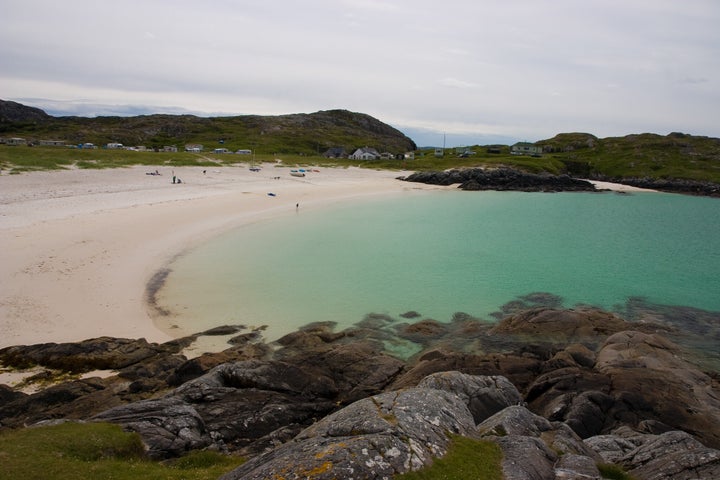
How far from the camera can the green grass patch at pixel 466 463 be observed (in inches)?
344

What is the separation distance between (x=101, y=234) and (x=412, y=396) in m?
35.8

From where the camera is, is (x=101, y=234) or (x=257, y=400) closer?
(x=257, y=400)

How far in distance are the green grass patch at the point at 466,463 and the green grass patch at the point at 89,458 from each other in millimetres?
5068

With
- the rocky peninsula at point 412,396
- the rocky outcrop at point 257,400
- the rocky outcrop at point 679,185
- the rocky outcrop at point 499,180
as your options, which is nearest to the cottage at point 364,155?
the rocky outcrop at point 499,180

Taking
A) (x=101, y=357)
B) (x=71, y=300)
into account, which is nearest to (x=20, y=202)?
(x=71, y=300)

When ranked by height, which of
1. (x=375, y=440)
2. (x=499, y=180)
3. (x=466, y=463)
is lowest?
(x=466, y=463)

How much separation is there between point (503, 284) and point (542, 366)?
16.2 meters

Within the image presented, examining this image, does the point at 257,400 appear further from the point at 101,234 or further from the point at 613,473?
the point at 101,234

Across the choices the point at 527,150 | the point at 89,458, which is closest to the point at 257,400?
the point at 89,458

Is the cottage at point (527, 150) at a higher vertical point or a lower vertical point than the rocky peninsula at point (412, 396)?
higher

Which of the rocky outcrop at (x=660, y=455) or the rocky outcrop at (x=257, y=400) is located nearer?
the rocky outcrop at (x=660, y=455)

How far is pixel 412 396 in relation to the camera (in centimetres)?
1166

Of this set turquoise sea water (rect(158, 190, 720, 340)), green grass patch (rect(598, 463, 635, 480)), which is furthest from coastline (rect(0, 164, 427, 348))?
green grass patch (rect(598, 463, 635, 480))

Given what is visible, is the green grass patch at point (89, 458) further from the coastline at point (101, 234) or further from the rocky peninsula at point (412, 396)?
the coastline at point (101, 234)
